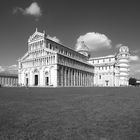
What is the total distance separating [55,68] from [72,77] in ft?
42.3

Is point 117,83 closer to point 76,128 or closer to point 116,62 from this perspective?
point 116,62

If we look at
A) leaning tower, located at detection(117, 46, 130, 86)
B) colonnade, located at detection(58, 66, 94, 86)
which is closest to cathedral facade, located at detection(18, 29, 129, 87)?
colonnade, located at detection(58, 66, 94, 86)

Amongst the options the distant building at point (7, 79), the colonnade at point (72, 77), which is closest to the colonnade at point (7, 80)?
the distant building at point (7, 79)

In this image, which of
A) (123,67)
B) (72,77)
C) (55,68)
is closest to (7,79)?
(72,77)

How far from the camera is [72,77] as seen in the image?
6538 cm

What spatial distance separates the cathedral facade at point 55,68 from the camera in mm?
56938

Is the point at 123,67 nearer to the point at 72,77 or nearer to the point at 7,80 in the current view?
the point at 72,77

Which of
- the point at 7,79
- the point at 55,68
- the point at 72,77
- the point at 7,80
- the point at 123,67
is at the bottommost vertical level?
the point at 7,80

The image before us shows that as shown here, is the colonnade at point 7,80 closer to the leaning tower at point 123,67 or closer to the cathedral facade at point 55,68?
the cathedral facade at point 55,68

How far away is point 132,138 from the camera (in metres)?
4.18

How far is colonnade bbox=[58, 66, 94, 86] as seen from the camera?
5784 centimetres

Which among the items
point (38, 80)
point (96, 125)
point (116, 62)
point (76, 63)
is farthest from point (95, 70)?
point (96, 125)

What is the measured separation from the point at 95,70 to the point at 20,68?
149 ft

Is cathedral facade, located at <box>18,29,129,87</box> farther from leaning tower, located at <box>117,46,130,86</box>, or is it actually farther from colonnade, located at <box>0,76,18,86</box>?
colonnade, located at <box>0,76,18,86</box>
